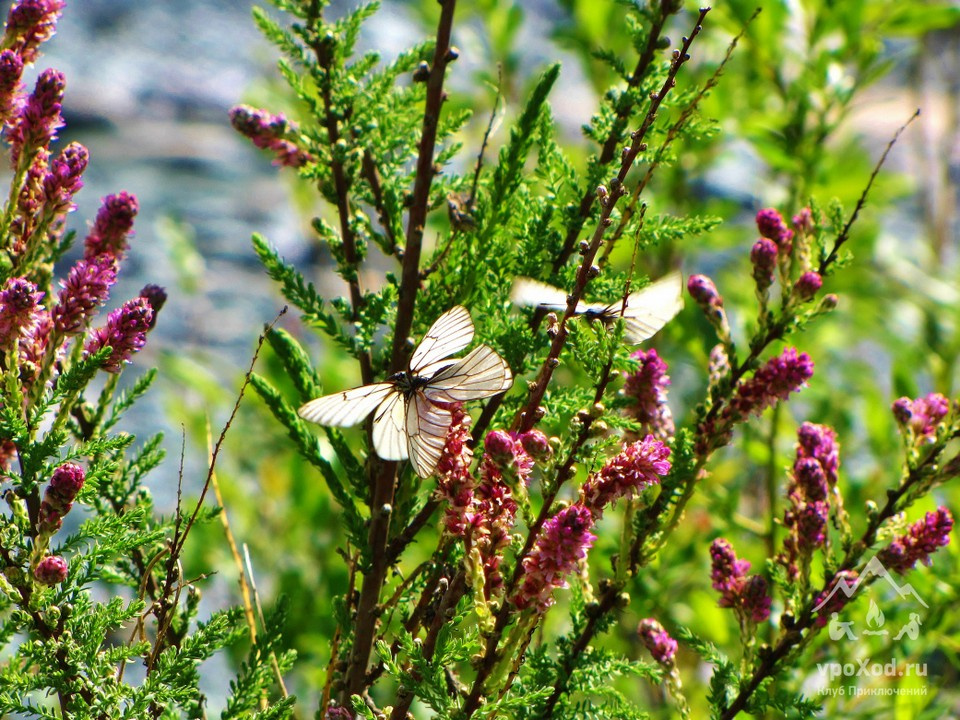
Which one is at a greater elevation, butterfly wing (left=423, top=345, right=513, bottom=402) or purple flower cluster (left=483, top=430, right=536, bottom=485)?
butterfly wing (left=423, top=345, right=513, bottom=402)

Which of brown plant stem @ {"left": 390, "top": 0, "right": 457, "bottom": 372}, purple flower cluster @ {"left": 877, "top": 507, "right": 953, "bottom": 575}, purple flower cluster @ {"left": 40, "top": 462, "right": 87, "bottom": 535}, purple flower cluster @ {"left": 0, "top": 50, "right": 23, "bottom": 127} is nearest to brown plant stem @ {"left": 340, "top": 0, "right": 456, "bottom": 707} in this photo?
brown plant stem @ {"left": 390, "top": 0, "right": 457, "bottom": 372}

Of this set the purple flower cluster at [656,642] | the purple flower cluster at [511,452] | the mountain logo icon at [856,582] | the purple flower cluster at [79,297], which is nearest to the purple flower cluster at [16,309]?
the purple flower cluster at [79,297]

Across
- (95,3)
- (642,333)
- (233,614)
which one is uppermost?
(95,3)

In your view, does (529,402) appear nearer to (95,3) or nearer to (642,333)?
(642,333)

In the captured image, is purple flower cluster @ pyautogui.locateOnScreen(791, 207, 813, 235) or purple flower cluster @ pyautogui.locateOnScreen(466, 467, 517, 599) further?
purple flower cluster @ pyautogui.locateOnScreen(791, 207, 813, 235)

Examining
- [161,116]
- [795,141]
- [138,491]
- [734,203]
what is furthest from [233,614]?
[161,116]

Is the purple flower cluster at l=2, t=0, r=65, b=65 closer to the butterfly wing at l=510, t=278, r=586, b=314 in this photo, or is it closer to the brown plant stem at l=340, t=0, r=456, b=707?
the brown plant stem at l=340, t=0, r=456, b=707

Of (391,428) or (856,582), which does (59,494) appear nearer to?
(391,428)
